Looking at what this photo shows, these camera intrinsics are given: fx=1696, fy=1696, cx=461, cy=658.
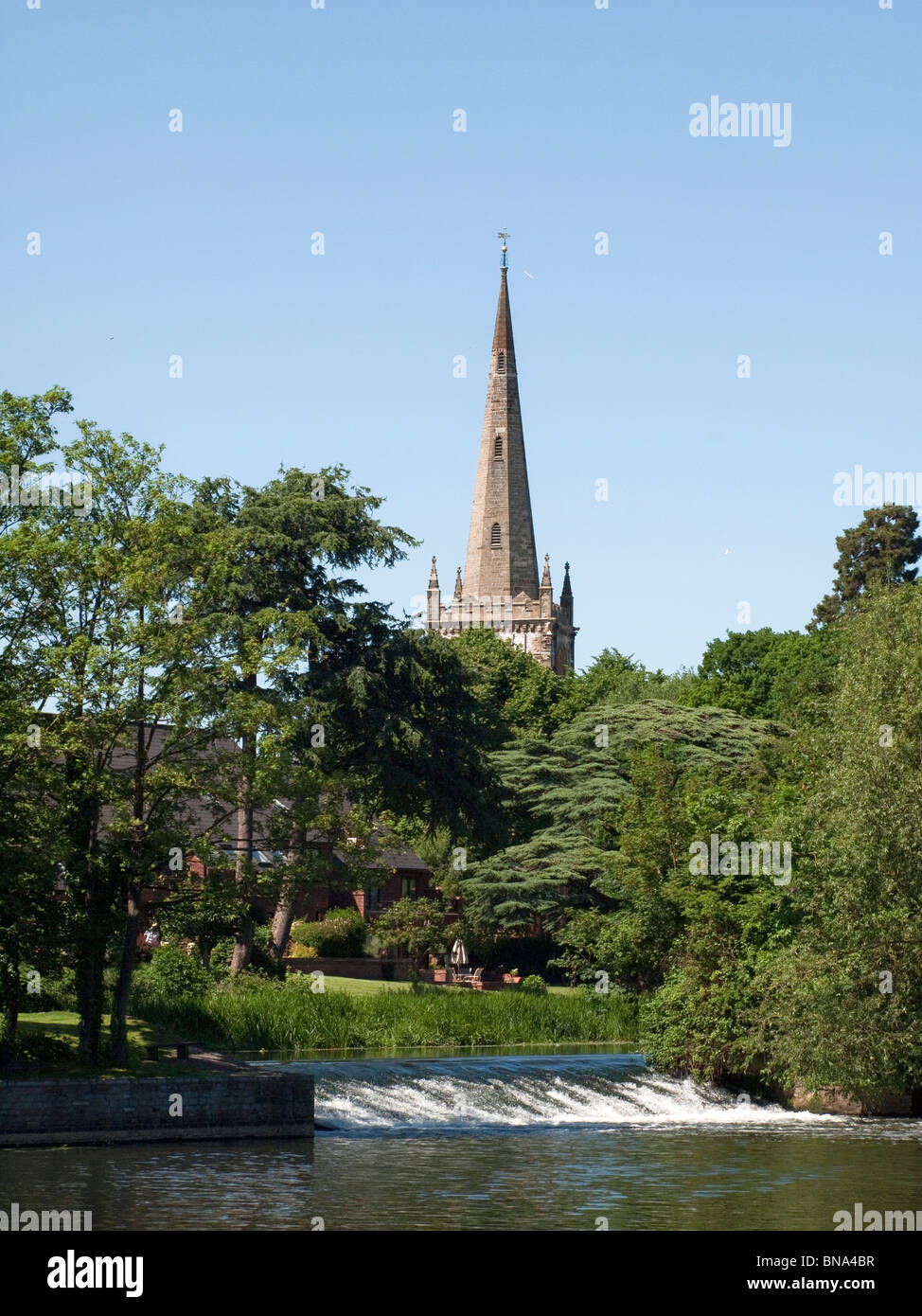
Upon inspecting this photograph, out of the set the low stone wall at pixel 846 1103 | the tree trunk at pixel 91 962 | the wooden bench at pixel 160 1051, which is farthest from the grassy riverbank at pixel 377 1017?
the tree trunk at pixel 91 962

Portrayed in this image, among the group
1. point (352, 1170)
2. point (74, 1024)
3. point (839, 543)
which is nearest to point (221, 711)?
point (74, 1024)

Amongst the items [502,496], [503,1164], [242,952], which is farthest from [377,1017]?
[502,496]

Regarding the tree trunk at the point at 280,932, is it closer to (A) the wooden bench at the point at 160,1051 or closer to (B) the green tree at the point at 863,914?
(A) the wooden bench at the point at 160,1051

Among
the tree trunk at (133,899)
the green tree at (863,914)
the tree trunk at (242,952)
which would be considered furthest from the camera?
the tree trunk at (242,952)

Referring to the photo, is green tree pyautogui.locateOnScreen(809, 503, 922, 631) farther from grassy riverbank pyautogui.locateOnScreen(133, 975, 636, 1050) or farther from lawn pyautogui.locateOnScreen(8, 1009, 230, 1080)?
lawn pyautogui.locateOnScreen(8, 1009, 230, 1080)

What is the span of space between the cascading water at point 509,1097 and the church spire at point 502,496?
118309 millimetres

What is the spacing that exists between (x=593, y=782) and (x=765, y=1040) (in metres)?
34.7

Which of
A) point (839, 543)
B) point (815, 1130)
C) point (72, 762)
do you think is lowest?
point (815, 1130)

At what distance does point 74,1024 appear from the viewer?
3822cm

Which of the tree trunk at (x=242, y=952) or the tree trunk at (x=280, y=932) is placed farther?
the tree trunk at (x=280, y=932)

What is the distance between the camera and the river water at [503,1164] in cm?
2475

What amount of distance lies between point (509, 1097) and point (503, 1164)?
8248 millimetres

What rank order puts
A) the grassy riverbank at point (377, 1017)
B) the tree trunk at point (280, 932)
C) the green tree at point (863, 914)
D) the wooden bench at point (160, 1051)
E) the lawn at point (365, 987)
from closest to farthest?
1. the wooden bench at point (160, 1051)
2. the green tree at point (863, 914)
3. the grassy riverbank at point (377, 1017)
4. the lawn at point (365, 987)
5. the tree trunk at point (280, 932)
